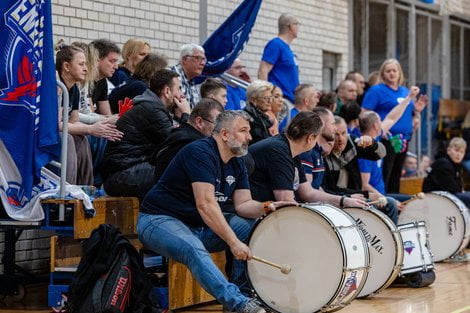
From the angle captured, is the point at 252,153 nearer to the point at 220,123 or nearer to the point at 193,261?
the point at 220,123

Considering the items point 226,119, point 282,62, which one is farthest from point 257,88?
point 282,62

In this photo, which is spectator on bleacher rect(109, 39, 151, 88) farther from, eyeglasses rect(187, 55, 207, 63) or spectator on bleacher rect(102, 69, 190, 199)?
spectator on bleacher rect(102, 69, 190, 199)

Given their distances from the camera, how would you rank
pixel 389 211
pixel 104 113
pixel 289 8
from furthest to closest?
1. pixel 289 8
2. pixel 389 211
3. pixel 104 113

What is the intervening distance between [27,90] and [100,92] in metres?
1.49

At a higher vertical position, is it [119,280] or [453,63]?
[453,63]

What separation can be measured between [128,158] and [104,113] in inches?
32.1

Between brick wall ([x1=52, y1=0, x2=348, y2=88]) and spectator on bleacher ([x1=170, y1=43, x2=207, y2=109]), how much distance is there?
1066 millimetres

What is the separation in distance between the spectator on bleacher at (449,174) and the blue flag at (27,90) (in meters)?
6.48

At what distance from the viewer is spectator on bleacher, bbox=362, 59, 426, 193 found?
485 inches

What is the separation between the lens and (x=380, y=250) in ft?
28.7

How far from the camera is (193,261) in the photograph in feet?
23.1

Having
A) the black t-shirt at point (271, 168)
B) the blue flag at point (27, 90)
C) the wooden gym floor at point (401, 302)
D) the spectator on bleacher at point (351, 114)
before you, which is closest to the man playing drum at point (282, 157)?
the black t-shirt at point (271, 168)

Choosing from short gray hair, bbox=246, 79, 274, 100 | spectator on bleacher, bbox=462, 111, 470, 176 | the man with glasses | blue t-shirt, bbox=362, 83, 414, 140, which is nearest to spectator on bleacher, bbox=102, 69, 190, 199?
short gray hair, bbox=246, 79, 274, 100

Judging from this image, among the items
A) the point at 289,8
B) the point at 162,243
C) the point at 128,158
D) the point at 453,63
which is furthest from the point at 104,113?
the point at 453,63
